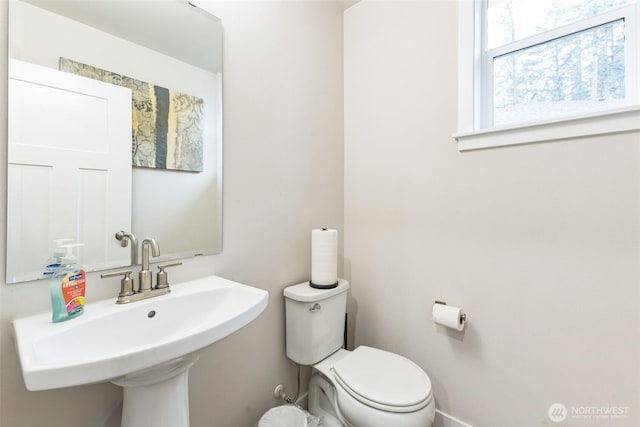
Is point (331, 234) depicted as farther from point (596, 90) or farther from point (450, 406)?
point (596, 90)

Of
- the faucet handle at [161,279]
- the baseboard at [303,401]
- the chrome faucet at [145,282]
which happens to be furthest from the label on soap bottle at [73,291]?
the baseboard at [303,401]

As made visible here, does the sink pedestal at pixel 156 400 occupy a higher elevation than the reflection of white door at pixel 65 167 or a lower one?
lower

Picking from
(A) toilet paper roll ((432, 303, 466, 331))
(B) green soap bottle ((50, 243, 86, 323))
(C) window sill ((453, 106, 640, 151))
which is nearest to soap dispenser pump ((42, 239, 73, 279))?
(B) green soap bottle ((50, 243, 86, 323))

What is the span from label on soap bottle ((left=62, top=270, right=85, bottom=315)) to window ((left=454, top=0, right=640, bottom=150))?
60.7 inches

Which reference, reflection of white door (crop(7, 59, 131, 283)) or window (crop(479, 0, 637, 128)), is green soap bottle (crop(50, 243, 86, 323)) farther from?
window (crop(479, 0, 637, 128))

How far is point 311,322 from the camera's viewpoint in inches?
51.8

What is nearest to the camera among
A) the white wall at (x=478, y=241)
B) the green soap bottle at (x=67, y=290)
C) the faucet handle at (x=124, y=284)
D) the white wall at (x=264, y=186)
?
the green soap bottle at (x=67, y=290)

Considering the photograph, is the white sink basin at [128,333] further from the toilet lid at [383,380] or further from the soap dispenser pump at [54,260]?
the toilet lid at [383,380]

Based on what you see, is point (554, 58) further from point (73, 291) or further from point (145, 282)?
point (73, 291)

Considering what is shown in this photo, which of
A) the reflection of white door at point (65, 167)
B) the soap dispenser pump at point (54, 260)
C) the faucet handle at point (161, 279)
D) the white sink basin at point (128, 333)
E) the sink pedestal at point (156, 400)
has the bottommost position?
the sink pedestal at point (156, 400)

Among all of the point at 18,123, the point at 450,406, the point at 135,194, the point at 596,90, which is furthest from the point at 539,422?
the point at 18,123

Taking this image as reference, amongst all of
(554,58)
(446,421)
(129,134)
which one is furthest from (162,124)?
(446,421)

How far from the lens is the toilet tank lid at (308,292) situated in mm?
1307

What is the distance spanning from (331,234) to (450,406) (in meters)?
1.04
